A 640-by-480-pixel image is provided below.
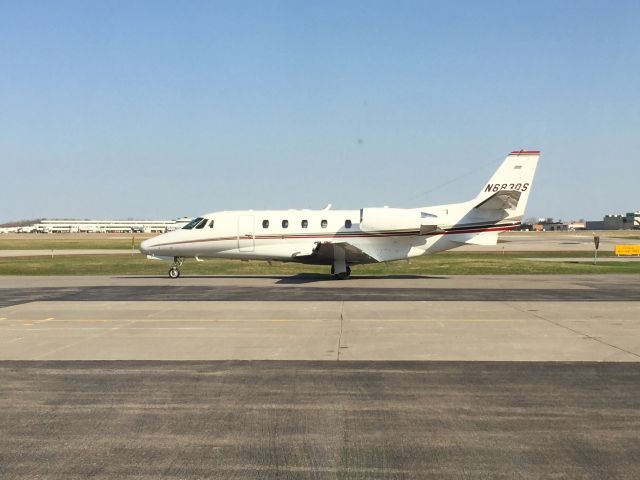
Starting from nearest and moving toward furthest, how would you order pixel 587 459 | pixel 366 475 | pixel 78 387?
pixel 366 475 → pixel 587 459 → pixel 78 387

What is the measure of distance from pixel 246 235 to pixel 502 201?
11.7 meters

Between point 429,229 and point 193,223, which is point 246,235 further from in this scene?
point 429,229

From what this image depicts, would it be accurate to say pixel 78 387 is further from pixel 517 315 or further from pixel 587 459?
pixel 517 315

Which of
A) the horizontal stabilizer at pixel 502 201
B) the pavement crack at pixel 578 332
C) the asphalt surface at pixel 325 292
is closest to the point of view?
the pavement crack at pixel 578 332

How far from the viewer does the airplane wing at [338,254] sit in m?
24.0

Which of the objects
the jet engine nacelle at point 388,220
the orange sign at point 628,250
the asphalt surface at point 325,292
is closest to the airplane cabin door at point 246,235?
the asphalt surface at point 325,292

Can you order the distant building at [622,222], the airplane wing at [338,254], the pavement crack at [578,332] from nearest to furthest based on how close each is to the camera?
the pavement crack at [578,332] → the airplane wing at [338,254] → the distant building at [622,222]

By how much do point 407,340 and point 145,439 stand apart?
6391 mm

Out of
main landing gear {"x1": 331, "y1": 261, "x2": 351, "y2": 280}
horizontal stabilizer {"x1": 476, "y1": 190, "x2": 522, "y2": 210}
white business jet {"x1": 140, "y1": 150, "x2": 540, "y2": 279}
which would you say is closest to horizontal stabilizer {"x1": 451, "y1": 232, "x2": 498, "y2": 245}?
white business jet {"x1": 140, "y1": 150, "x2": 540, "y2": 279}

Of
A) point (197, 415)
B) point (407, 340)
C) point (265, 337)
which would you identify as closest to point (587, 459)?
point (197, 415)

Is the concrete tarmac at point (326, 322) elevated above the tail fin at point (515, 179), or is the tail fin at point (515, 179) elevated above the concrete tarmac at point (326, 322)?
the tail fin at point (515, 179)

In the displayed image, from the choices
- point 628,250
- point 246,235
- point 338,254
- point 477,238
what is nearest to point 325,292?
point 338,254

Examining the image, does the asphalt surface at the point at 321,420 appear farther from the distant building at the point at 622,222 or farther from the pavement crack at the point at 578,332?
the distant building at the point at 622,222

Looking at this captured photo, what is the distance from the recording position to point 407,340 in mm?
11039
